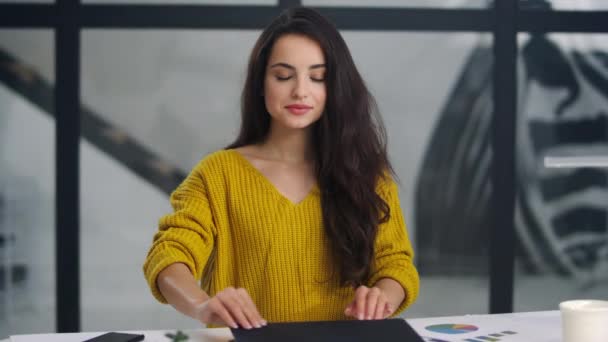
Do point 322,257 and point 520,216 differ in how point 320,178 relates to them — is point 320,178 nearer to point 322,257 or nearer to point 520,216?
point 322,257

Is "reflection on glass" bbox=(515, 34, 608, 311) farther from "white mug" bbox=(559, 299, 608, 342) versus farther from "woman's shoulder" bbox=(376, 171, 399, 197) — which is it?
"white mug" bbox=(559, 299, 608, 342)

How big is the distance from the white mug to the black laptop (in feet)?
0.82

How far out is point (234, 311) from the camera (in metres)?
1.29

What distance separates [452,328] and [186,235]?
0.59m

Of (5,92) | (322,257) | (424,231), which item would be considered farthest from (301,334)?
(5,92)

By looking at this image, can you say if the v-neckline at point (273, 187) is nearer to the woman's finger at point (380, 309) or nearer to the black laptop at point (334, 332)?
the woman's finger at point (380, 309)

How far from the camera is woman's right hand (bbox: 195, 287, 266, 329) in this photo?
129cm

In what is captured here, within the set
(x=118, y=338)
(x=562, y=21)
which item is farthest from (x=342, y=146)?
(x=562, y=21)

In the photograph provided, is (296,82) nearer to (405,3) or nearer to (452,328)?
(452,328)

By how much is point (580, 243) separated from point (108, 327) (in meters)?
2.10

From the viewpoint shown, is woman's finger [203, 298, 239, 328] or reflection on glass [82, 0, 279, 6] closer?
woman's finger [203, 298, 239, 328]

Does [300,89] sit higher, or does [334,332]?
[300,89]

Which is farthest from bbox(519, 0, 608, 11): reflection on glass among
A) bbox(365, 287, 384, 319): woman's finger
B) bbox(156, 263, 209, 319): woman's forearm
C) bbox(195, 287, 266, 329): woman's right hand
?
bbox(195, 287, 266, 329): woman's right hand

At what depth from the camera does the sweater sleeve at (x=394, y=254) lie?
1.68m
